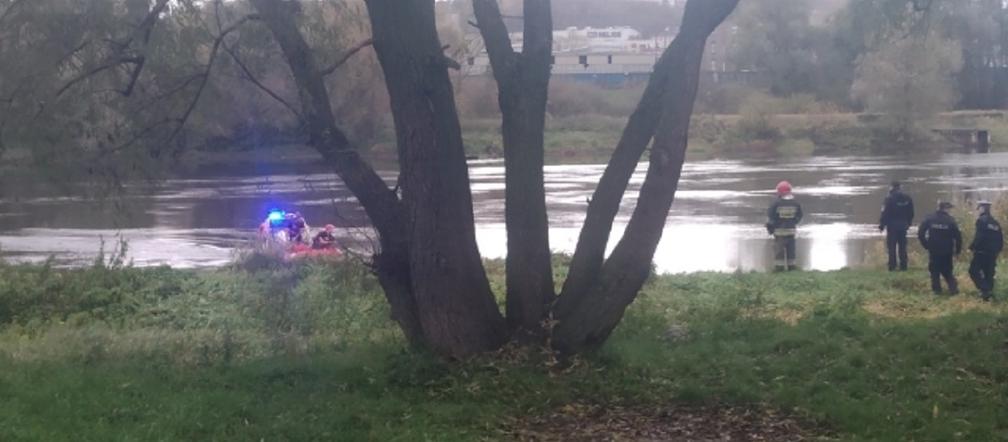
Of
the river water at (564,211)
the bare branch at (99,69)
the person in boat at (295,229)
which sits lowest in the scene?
the river water at (564,211)

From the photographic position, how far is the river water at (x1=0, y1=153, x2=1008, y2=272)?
2392 centimetres

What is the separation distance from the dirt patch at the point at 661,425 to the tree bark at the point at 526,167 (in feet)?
4.93

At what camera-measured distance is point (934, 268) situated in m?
16.2

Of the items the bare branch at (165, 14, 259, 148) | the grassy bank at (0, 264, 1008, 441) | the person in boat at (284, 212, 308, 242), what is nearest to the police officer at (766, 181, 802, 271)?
the grassy bank at (0, 264, 1008, 441)

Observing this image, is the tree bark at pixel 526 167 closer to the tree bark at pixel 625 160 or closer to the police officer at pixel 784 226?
the tree bark at pixel 625 160

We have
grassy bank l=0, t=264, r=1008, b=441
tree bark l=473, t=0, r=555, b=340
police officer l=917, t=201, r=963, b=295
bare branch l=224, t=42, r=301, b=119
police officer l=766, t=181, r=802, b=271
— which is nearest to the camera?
grassy bank l=0, t=264, r=1008, b=441

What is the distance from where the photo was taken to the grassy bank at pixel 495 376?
8252 mm

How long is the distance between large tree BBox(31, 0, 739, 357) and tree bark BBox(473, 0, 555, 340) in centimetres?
1

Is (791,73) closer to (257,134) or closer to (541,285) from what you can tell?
(257,134)

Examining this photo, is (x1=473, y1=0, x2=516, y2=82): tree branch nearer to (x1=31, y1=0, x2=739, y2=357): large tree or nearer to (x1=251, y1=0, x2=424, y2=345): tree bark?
(x1=31, y1=0, x2=739, y2=357): large tree

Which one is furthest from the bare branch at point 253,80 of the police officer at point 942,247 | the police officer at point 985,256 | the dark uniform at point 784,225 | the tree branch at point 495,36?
the dark uniform at point 784,225

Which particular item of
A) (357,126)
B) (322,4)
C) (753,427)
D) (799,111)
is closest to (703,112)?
(799,111)

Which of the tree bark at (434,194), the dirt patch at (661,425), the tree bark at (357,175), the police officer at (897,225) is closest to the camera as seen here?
the dirt patch at (661,425)

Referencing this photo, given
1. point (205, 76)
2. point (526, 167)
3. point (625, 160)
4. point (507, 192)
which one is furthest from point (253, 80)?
point (625, 160)
